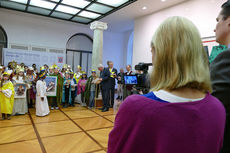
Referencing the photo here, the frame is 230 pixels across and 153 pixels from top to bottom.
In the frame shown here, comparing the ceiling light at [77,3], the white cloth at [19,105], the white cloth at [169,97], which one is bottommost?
the white cloth at [19,105]

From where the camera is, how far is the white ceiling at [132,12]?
655 centimetres

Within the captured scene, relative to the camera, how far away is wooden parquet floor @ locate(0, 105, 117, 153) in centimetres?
282

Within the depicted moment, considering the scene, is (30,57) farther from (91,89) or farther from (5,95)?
(5,95)

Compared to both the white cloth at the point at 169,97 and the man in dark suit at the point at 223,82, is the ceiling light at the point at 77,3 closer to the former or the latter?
the man in dark suit at the point at 223,82

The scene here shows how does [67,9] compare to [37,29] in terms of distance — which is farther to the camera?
[37,29]

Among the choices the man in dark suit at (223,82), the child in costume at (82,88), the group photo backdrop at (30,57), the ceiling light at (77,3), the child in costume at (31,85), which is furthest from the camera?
the group photo backdrop at (30,57)

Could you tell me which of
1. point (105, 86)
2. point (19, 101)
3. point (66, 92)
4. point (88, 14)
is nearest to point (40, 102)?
point (19, 101)

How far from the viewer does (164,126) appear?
53 cm

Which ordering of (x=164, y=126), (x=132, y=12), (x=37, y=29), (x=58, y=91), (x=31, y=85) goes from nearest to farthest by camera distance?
1. (x=164, y=126)
2. (x=31, y=85)
3. (x=58, y=91)
4. (x=132, y=12)
5. (x=37, y=29)

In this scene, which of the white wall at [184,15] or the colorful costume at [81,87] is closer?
the white wall at [184,15]

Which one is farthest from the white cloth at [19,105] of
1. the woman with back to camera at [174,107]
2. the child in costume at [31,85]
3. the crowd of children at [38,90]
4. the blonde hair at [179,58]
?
the blonde hair at [179,58]

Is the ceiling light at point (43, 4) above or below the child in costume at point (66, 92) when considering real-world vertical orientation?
above

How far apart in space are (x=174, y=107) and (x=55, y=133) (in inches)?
139

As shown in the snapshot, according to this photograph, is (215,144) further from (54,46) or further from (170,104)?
(54,46)
